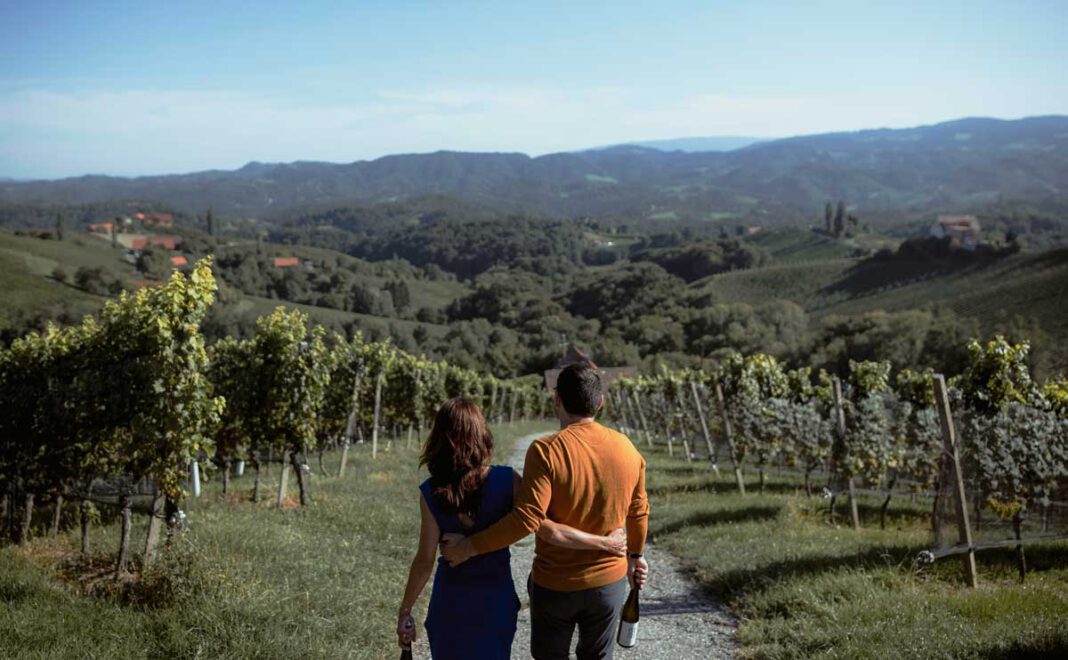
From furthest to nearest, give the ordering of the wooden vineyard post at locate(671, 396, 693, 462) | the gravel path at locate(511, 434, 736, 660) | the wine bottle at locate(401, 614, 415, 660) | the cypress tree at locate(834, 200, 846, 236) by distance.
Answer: the cypress tree at locate(834, 200, 846, 236)
the wooden vineyard post at locate(671, 396, 693, 462)
the gravel path at locate(511, 434, 736, 660)
the wine bottle at locate(401, 614, 415, 660)

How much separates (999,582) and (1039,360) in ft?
108

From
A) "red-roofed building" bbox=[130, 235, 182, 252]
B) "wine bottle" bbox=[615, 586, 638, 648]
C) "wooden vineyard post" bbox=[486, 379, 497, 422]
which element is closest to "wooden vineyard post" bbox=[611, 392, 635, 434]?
"wooden vineyard post" bbox=[486, 379, 497, 422]

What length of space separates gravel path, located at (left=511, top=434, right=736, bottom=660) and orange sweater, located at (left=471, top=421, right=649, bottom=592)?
2.33m

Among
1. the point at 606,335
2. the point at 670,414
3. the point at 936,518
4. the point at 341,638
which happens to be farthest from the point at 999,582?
the point at 606,335

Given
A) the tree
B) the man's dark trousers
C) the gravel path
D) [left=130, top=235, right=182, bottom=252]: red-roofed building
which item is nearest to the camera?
the man's dark trousers

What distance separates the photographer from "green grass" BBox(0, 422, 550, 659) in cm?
495

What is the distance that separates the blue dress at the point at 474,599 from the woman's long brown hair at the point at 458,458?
0.05 m

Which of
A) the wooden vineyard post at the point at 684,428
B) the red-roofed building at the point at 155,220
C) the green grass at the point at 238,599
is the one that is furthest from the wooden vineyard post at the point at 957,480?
the red-roofed building at the point at 155,220

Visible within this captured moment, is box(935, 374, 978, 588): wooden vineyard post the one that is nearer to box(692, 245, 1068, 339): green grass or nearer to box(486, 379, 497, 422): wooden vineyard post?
box(486, 379, 497, 422): wooden vineyard post

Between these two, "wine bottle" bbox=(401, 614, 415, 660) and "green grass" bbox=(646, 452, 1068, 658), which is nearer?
"wine bottle" bbox=(401, 614, 415, 660)

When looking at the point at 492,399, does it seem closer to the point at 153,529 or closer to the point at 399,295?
the point at 153,529

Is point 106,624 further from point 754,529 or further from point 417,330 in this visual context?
point 417,330

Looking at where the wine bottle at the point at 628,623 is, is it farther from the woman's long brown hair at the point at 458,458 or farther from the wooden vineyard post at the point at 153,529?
the wooden vineyard post at the point at 153,529

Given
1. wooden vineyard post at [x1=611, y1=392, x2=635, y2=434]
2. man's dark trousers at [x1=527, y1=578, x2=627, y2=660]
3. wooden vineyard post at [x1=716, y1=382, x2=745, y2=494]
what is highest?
man's dark trousers at [x1=527, y1=578, x2=627, y2=660]
